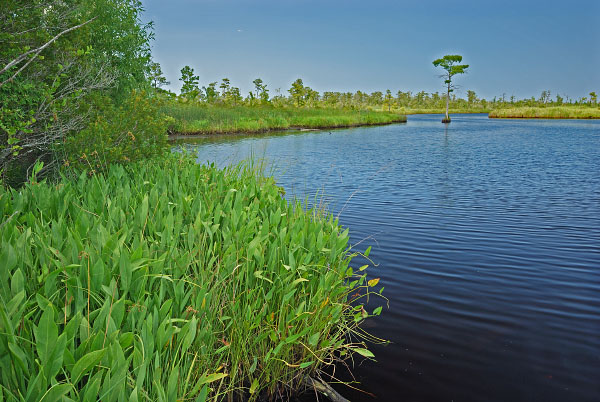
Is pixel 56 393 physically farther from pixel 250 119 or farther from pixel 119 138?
pixel 250 119

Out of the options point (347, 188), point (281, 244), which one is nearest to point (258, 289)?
point (281, 244)

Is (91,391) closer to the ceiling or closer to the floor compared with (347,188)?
closer to the ceiling

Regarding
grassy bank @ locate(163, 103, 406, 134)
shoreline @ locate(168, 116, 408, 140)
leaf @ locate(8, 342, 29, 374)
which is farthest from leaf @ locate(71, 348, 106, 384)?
grassy bank @ locate(163, 103, 406, 134)

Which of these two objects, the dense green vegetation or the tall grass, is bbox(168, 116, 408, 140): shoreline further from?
the tall grass

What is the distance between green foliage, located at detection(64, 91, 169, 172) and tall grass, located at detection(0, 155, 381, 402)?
253 cm

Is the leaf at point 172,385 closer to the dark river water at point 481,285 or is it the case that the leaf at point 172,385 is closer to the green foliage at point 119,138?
the dark river water at point 481,285

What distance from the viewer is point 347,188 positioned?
13.6 m

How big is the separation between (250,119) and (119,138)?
33.1 m

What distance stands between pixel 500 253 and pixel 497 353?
3199mm

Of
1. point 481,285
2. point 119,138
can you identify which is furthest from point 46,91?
point 481,285

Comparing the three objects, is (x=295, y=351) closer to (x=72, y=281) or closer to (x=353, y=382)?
(x=353, y=382)

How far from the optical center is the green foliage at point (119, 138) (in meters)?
7.43

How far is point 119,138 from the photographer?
8.23 meters

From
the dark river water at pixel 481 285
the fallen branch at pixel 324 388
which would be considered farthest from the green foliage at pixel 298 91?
the fallen branch at pixel 324 388
